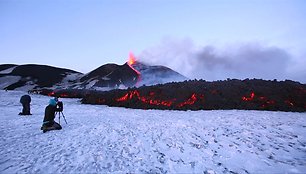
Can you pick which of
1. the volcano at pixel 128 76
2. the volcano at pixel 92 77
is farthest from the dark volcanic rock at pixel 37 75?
the volcano at pixel 128 76

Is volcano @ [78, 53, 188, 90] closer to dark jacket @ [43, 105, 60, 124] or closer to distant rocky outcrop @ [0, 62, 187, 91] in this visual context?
distant rocky outcrop @ [0, 62, 187, 91]

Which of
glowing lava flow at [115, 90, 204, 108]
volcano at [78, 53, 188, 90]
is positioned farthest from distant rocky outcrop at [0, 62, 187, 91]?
glowing lava flow at [115, 90, 204, 108]

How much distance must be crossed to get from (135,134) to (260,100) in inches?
643

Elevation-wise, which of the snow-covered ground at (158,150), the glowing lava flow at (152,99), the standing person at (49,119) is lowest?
the snow-covered ground at (158,150)

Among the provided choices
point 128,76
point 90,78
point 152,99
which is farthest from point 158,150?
point 90,78

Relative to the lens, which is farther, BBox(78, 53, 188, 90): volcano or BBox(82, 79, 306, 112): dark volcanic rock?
BBox(78, 53, 188, 90): volcano

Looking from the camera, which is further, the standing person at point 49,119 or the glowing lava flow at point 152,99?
the glowing lava flow at point 152,99

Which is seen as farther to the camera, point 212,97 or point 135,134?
point 212,97

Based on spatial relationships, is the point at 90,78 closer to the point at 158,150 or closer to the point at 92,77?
the point at 92,77

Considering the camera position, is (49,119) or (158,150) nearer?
(158,150)

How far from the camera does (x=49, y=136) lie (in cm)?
982

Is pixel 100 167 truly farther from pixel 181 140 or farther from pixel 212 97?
pixel 212 97

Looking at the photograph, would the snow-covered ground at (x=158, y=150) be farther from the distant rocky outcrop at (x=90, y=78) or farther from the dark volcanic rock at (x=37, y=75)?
the dark volcanic rock at (x=37, y=75)

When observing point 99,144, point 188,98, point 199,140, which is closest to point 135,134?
point 99,144
